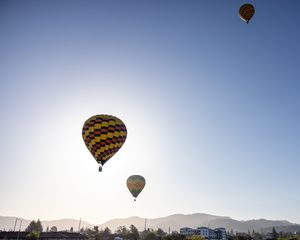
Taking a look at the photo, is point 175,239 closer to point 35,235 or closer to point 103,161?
point 35,235

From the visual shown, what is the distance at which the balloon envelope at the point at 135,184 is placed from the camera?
50.8 meters

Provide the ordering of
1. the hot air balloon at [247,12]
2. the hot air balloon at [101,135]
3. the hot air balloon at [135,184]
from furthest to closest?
the hot air balloon at [135,184]
the hot air balloon at [247,12]
the hot air balloon at [101,135]

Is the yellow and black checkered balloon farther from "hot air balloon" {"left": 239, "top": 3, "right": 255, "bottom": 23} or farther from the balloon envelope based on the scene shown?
"hot air balloon" {"left": 239, "top": 3, "right": 255, "bottom": 23}

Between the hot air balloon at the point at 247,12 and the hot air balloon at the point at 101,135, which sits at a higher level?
the hot air balloon at the point at 247,12

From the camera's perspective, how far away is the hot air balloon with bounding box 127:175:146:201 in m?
50.8

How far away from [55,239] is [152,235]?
48063mm

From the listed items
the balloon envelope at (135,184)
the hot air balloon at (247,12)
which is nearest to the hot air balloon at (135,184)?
the balloon envelope at (135,184)

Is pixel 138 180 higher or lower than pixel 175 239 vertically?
higher

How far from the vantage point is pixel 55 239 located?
88062 mm

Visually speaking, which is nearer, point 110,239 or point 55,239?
point 55,239

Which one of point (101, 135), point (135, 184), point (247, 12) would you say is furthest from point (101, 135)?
point (247, 12)

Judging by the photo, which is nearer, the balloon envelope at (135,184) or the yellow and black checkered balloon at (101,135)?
the yellow and black checkered balloon at (101,135)

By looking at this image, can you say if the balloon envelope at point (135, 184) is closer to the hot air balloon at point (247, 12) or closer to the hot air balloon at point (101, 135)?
the hot air balloon at point (101, 135)

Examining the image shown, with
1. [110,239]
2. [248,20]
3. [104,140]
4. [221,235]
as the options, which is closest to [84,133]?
[104,140]
